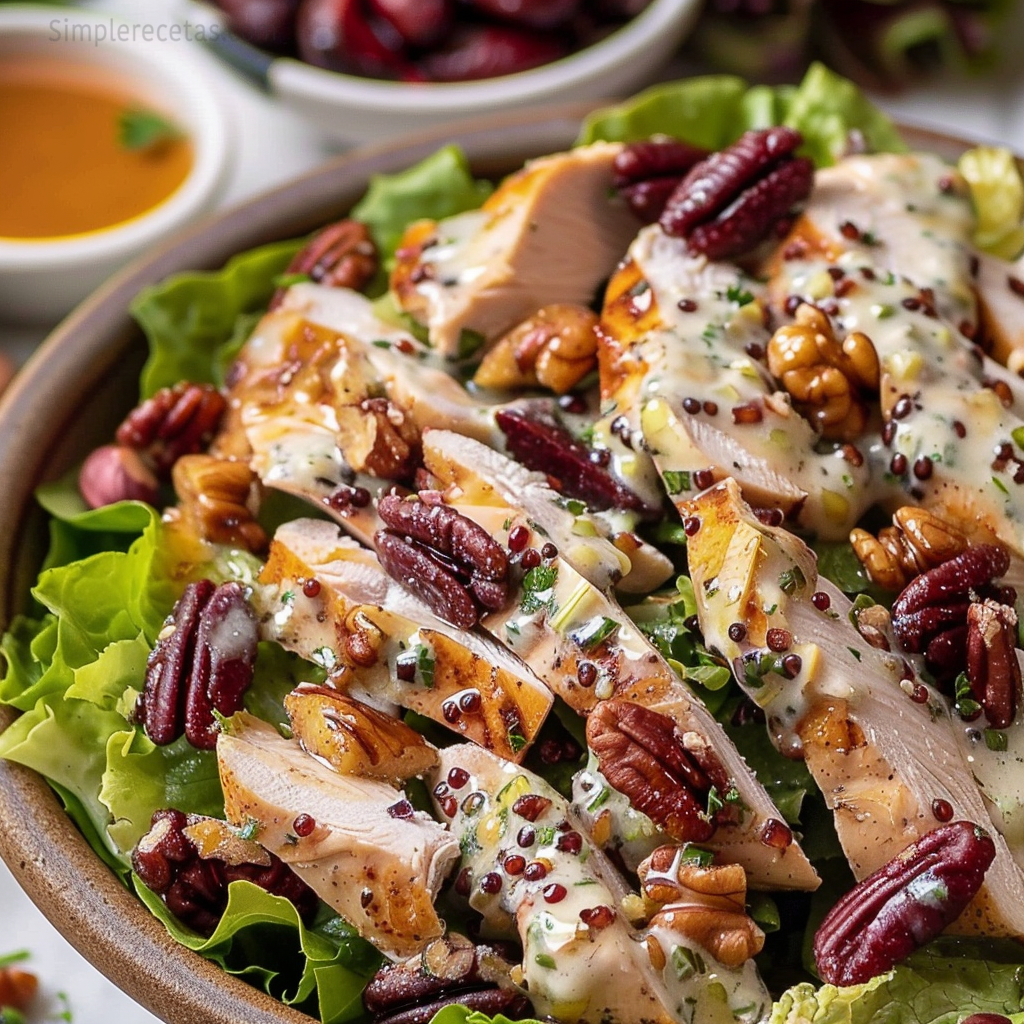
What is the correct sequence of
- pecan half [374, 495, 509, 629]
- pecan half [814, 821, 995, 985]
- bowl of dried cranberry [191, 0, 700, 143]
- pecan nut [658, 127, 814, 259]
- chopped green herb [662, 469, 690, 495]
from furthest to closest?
bowl of dried cranberry [191, 0, 700, 143] → pecan nut [658, 127, 814, 259] → chopped green herb [662, 469, 690, 495] → pecan half [374, 495, 509, 629] → pecan half [814, 821, 995, 985]

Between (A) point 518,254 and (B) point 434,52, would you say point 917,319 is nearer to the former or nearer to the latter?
(A) point 518,254

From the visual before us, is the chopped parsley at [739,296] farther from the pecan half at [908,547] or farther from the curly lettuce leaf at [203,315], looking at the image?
the curly lettuce leaf at [203,315]

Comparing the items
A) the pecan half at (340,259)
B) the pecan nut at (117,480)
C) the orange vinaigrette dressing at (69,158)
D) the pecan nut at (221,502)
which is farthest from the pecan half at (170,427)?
the orange vinaigrette dressing at (69,158)

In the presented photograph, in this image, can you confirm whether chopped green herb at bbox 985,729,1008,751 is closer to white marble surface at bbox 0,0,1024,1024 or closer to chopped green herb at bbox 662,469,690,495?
chopped green herb at bbox 662,469,690,495

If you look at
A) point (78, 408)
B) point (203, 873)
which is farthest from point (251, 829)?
point (78, 408)

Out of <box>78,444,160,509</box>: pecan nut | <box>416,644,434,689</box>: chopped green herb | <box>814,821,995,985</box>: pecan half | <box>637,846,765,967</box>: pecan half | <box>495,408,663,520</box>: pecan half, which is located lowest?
<box>78,444,160,509</box>: pecan nut

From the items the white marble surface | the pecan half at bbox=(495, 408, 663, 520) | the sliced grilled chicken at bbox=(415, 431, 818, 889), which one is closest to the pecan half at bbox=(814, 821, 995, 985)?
the sliced grilled chicken at bbox=(415, 431, 818, 889)

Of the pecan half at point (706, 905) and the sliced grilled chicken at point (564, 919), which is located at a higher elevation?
the pecan half at point (706, 905)
